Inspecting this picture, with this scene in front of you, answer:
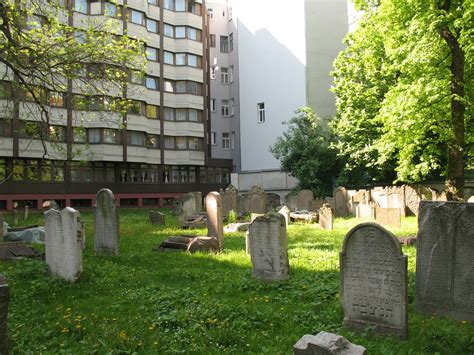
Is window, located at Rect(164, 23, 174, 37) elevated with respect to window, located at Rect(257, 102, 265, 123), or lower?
elevated

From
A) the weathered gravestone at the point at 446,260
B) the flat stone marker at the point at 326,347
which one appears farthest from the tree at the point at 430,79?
the flat stone marker at the point at 326,347

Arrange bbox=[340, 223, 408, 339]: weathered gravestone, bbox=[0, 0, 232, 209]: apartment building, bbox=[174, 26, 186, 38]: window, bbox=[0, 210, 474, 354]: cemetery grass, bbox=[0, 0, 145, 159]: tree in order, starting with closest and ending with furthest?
bbox=[0, 210, 474, 354]: cemetery grass
bbox=[340, 223, 408, 339]: weathered gravestone
bbox=[0, 0, 145, 159]: tree
bbox=[0, 0, 232, 209]: apartment building
bbox=[174, 26, 186, 38]: window

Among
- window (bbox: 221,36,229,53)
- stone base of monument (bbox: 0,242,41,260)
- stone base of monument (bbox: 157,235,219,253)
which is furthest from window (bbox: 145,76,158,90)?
stone base of monument (bbox: 0,242,41,260)

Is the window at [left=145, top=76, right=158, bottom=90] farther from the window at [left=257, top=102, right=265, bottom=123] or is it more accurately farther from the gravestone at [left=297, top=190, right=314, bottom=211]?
the gravestone at [left=297, top=190, right=314, bottom=211]

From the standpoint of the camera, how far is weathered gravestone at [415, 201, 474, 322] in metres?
6.51

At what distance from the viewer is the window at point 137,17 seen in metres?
40.3

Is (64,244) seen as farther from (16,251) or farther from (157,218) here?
(157,218)

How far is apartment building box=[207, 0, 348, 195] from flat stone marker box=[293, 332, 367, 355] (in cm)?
3687

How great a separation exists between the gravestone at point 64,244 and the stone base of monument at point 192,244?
3.98 metres

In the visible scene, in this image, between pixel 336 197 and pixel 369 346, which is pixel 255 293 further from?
pixel 336 197

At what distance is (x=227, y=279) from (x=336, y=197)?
17.4 m

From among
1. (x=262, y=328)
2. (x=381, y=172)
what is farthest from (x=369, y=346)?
(x=381, y=172)

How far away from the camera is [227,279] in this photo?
9.22m

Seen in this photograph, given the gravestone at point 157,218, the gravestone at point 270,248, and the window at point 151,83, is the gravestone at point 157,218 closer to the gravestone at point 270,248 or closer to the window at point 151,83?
the gravestone at point 270,248
